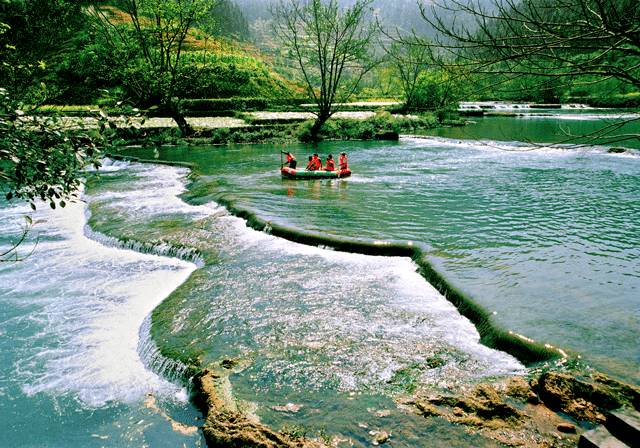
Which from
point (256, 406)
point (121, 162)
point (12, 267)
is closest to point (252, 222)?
point (12, 267)

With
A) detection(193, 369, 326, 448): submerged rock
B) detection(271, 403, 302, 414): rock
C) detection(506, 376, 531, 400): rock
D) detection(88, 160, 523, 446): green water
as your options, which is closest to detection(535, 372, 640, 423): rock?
detection(506, 376, 531, 400): rock

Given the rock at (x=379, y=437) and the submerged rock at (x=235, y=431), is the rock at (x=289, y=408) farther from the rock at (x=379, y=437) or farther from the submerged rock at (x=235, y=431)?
the rock at (x=379, y=437)

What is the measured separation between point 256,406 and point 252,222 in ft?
24.3

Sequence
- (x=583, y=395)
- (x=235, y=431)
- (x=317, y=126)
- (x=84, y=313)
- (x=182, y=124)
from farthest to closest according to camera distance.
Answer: (x=317, y=126), (x=182, y=124), (x=84, y=313), (x=583, y=395), (x=235, y=431)

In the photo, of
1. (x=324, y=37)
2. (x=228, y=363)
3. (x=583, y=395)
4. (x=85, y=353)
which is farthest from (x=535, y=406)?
(x=324, y=37)

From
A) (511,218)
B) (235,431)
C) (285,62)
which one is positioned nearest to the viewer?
(235,431)

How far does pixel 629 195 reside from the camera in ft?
50.2

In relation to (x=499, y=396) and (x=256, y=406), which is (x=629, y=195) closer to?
(x=499, y=396)

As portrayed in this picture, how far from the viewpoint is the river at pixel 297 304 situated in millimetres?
5801

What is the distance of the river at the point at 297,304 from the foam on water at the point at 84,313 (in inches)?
1.5

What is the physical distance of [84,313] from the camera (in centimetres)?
841

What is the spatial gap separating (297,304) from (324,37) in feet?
90.7

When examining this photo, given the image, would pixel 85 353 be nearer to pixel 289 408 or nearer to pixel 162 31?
pixel 289 408

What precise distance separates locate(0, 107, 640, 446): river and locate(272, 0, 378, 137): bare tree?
17935 millimetres
